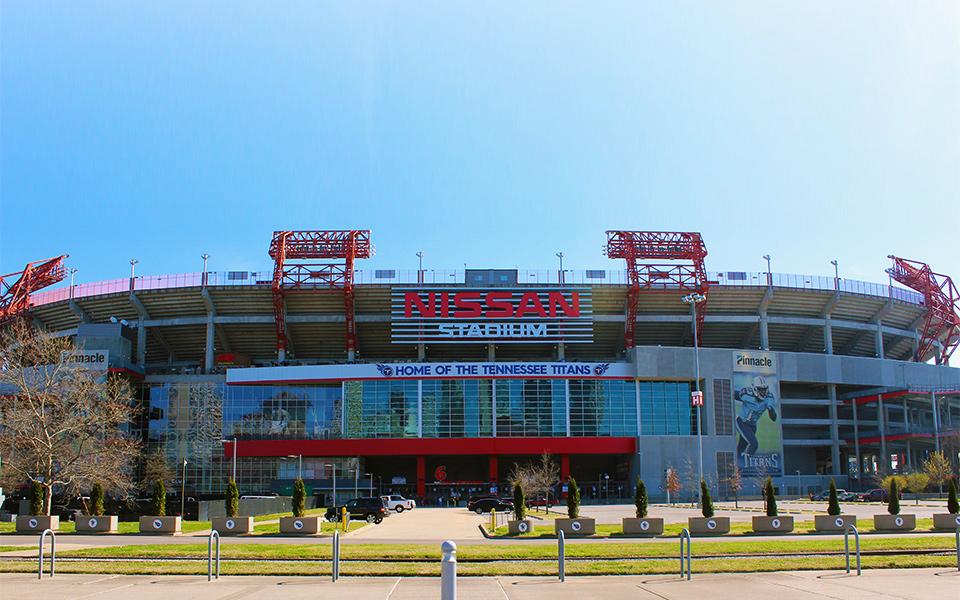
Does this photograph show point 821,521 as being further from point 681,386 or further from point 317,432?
point 317,432

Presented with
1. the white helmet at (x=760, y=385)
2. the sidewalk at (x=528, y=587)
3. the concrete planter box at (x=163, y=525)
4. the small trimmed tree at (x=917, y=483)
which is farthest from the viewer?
the white helmet at (x=760, y=385)

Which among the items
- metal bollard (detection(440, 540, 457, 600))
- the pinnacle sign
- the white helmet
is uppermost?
the pinnacle sign

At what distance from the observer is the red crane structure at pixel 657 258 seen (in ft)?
306

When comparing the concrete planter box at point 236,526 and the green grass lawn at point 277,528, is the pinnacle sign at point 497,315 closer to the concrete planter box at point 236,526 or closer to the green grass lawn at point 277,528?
the green grass lawn at point 277,528

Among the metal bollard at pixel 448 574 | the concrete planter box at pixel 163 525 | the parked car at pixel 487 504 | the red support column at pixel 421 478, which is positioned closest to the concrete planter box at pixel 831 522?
the concrete planter box at pixel 163 525

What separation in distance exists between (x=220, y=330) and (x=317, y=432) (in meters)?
16.9

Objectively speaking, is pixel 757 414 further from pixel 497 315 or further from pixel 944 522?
pixel 944 522

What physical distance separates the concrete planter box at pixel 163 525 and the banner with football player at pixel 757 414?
64.4 meters

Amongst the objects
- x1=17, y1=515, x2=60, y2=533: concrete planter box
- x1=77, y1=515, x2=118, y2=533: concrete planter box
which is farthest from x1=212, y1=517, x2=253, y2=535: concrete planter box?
x1=17, y1=515, x2=60, y2=533: concrete planter box

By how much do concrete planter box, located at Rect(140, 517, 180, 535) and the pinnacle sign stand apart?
54067 millimetres

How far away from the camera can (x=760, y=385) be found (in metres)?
93.7

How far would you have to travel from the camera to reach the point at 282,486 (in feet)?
297

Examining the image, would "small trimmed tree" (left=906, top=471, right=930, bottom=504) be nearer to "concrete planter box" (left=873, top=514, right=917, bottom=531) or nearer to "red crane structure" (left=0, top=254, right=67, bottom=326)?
"concrete planter box" (left=873, top=514, right=917, bottom=531)

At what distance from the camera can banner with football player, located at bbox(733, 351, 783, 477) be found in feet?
299
